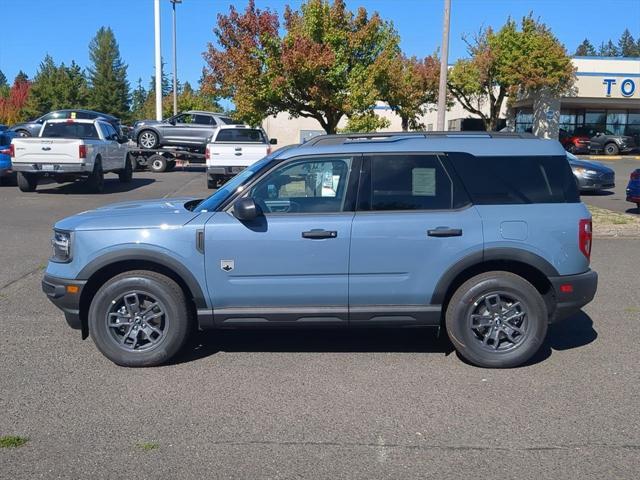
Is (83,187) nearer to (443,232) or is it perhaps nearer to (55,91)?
(443,232)

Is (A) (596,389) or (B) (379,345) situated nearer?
(A) (596,389)

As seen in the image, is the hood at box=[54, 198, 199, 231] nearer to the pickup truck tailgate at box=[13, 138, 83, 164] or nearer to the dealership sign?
the pickup truck tailgate at box=[13, 138, 83, 164]

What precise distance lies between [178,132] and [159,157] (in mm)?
1271

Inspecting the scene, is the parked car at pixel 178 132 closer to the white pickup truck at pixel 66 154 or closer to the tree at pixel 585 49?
the white pickup truck at pixel 66 154

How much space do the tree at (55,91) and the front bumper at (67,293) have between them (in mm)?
62202

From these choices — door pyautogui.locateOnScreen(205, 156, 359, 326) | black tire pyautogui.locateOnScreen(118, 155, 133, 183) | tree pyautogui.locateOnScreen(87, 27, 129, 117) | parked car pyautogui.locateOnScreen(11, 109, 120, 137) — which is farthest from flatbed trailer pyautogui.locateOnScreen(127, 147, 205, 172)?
tree pyautogui.locateOnScreen(87, 27, 129, 117)

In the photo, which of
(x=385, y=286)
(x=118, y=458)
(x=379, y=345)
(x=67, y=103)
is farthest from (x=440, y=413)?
(x=67, y=103)

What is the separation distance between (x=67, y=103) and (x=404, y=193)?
6608cm

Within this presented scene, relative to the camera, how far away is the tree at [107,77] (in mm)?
83125

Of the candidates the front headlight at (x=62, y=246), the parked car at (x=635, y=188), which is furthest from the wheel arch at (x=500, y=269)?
the parked car at (x=635, y=188)

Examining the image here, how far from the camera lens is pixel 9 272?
8734 mm

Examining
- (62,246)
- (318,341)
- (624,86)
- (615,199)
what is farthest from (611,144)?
(62,246)

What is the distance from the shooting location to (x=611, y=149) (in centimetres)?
3925

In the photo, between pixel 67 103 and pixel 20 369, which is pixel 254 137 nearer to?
pixel 20 369
